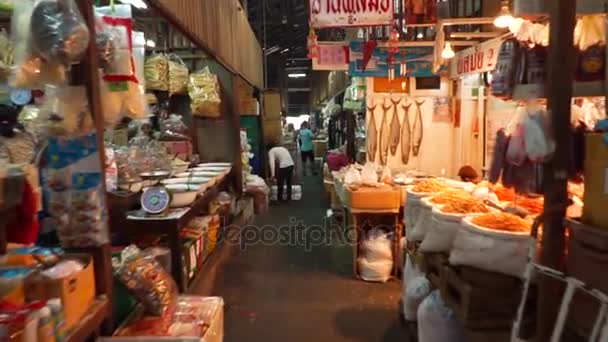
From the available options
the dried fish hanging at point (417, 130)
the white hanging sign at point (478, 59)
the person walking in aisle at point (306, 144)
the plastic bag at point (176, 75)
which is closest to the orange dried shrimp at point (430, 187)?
the white hanging sign at point (478, 59)

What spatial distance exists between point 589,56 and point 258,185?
21.5 ft

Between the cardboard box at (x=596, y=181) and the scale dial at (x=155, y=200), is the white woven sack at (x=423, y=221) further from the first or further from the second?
the scale dial at (x=155, y=200)

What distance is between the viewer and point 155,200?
314cm

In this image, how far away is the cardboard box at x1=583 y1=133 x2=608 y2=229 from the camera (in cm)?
164

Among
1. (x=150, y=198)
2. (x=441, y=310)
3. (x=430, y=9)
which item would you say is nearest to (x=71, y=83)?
(x=150, y=198)

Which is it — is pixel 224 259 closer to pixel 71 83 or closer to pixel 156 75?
pixel 156 75

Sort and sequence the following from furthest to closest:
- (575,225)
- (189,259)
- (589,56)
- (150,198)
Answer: (189,259)
(150,198)
(589,56)
(575,225)

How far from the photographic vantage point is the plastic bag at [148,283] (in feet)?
7.13

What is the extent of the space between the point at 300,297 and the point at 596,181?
3.22 metres

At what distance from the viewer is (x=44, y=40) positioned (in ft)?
4.94

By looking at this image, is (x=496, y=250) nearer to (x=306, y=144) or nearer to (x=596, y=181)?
(x=596, y=181)

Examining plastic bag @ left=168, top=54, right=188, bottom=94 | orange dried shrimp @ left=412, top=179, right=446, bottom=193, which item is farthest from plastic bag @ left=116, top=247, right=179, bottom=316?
plastic bag @ left=168, top=54, right=188, bottom=94

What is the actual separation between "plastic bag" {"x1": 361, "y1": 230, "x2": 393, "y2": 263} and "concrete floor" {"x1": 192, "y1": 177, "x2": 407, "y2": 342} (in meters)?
0.28

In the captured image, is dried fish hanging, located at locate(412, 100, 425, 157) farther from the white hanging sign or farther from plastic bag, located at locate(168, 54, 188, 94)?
plastic bag, located at locate(168, 54, 188, 94)
